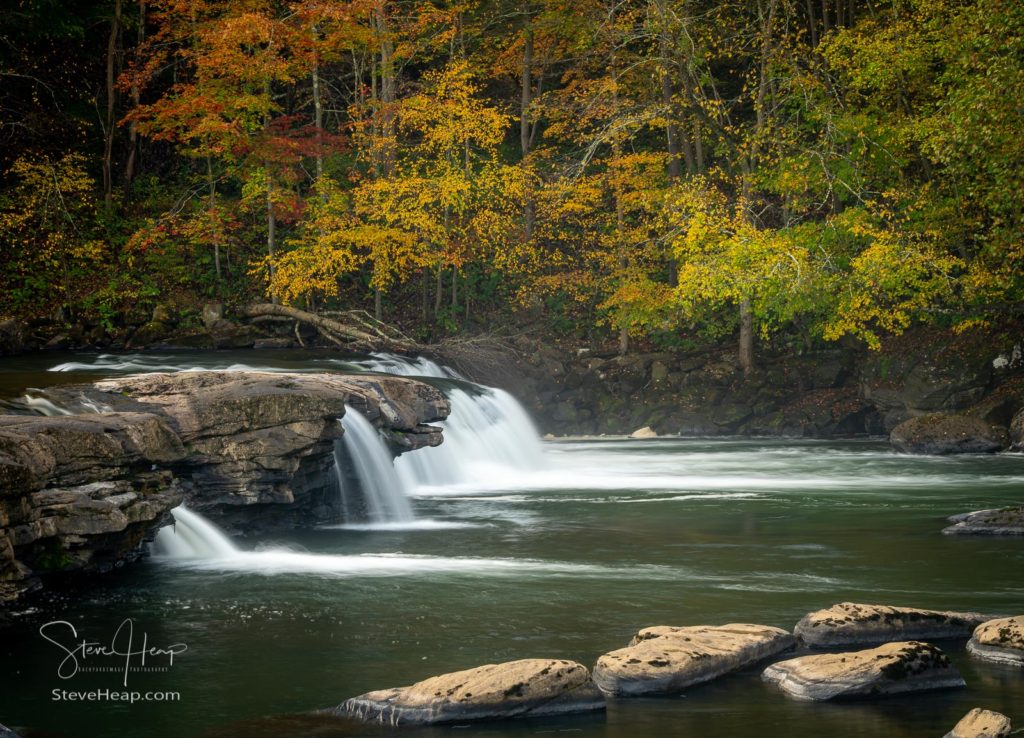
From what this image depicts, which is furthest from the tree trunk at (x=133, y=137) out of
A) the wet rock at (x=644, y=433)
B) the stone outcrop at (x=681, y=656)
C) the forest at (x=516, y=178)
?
the stone outcrop at (x=681, y=656)

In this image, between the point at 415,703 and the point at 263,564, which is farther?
the point at 263,564

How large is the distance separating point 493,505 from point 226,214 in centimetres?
1328

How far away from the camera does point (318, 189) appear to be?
26.2 metres

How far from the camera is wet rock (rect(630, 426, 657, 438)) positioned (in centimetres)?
2717

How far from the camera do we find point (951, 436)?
2264 cm

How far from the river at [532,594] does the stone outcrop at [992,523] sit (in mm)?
361

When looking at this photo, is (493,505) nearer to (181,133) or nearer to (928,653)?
(928,653)

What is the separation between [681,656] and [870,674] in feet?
3.87

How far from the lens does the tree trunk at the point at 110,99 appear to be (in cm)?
2848

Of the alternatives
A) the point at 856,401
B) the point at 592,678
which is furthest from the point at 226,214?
the point at 592,678

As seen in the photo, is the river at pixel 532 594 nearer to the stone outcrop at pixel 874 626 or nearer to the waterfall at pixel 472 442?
the waterfall at pixel 472 442

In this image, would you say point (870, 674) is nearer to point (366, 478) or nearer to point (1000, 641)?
point (1000, 641)

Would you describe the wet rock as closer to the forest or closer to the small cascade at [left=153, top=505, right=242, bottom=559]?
the forest

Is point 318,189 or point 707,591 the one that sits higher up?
point 318,189
